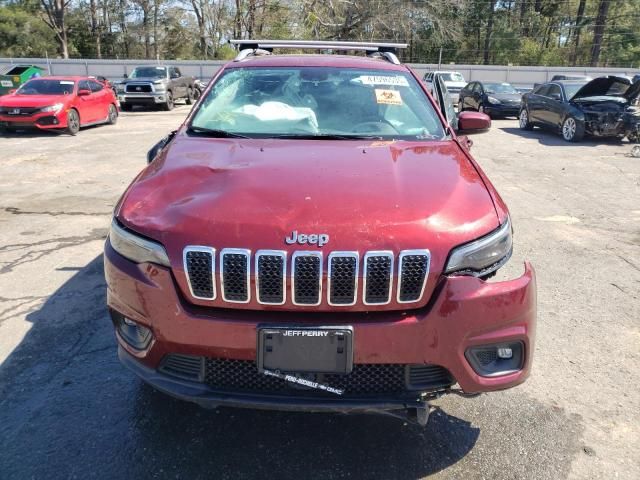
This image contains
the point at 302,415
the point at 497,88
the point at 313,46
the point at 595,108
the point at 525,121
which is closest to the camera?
the point at 302,415

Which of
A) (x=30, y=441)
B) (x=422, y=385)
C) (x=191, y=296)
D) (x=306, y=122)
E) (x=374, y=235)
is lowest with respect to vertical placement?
(x=30, y=441)

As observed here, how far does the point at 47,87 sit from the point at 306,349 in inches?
586

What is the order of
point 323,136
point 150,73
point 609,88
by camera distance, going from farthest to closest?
point 150,73 < point 609,88 < point 323,136

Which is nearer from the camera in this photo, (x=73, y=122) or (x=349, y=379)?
(x=349, y=379)

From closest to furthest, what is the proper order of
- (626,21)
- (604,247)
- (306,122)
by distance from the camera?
(306,122)
(604,247)
(626,21)

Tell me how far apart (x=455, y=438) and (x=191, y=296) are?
1547 millimetres

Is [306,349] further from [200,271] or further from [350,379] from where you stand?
[200,271]

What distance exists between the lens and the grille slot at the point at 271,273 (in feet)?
7.07

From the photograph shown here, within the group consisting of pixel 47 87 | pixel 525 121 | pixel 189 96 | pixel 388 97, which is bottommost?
pixel 189 96

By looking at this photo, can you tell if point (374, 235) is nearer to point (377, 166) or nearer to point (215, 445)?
point (377, 166)

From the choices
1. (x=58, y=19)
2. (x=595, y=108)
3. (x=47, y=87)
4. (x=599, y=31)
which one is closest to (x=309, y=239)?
(x=595, y=108)

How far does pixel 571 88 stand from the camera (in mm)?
14180

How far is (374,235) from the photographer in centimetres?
220

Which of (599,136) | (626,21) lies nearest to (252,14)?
(599,136)
